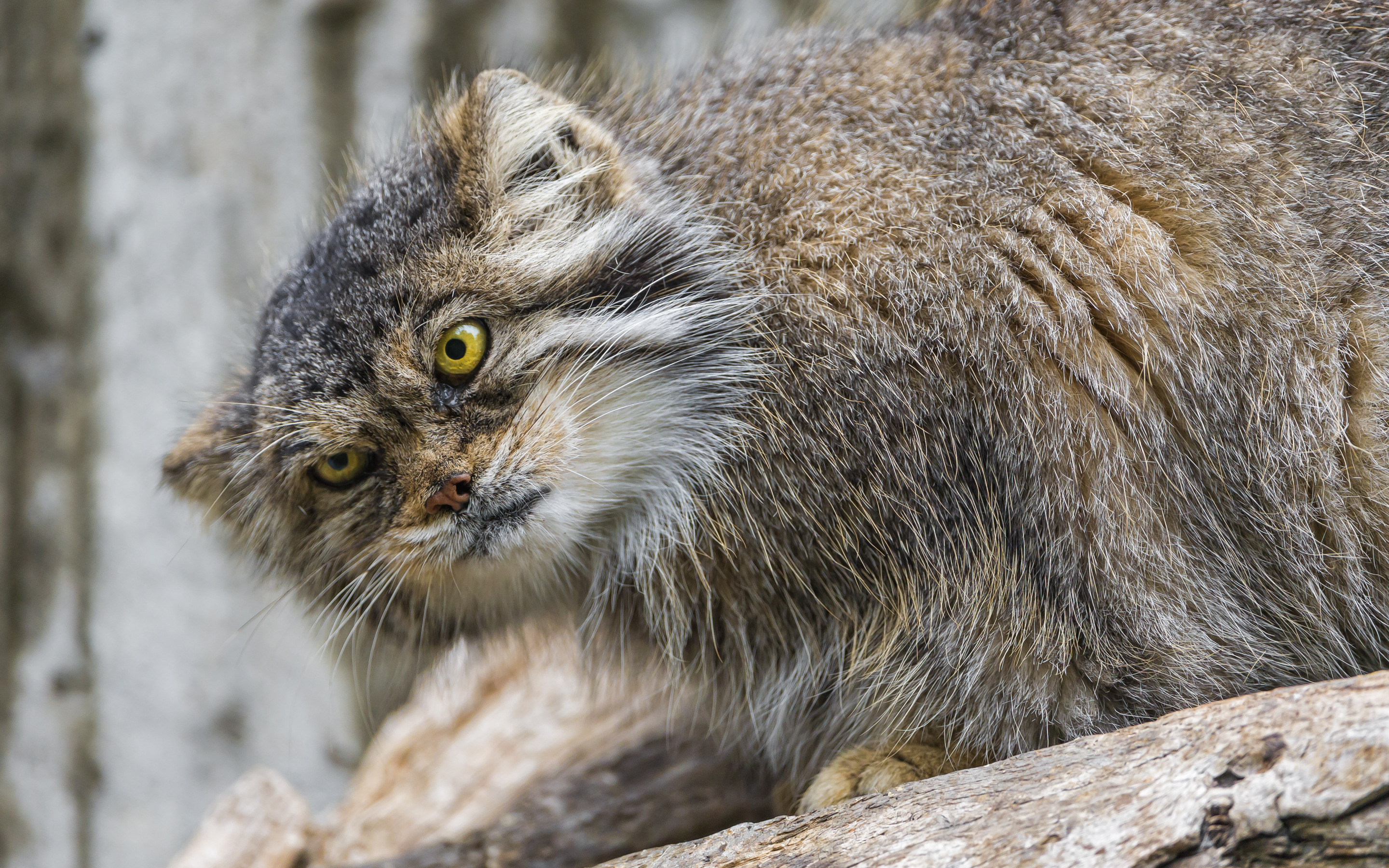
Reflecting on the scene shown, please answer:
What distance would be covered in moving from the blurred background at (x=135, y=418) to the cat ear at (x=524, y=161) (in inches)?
105

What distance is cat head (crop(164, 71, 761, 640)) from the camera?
2756mm

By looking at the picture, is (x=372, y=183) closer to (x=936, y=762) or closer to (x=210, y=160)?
(x=936, y=762)

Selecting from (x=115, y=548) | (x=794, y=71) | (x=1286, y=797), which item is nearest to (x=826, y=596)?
(x=1286, y=797)

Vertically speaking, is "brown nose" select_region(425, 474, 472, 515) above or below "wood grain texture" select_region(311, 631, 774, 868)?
above

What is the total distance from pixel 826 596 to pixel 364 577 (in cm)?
130

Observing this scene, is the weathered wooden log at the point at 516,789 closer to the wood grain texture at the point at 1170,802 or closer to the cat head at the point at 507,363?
the cat head at the point at 507,363

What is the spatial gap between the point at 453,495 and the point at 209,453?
3.38 ft

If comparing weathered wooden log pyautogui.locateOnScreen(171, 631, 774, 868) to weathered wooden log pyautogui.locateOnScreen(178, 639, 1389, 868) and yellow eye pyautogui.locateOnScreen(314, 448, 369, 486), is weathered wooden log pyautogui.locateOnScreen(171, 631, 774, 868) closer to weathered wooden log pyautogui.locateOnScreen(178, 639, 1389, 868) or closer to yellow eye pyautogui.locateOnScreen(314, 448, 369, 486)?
weathered wooden log pyautogui.locateOnScreen(178, 639, 1389, 868)

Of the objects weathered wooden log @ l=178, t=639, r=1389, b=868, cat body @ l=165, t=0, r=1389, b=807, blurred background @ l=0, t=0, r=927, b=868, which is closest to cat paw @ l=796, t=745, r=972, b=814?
cat body @ l=165, t=0, r=1389, b=807

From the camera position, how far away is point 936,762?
280 cm

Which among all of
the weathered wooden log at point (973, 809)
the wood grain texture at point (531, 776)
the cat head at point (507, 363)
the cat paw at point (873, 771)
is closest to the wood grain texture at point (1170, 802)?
the weathered wooden log at point (973, 809)

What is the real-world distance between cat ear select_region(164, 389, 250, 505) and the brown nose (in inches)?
31.5

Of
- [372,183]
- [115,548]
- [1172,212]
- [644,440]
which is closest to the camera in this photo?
[1172,212]

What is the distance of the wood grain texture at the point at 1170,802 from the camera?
68.2 inches
